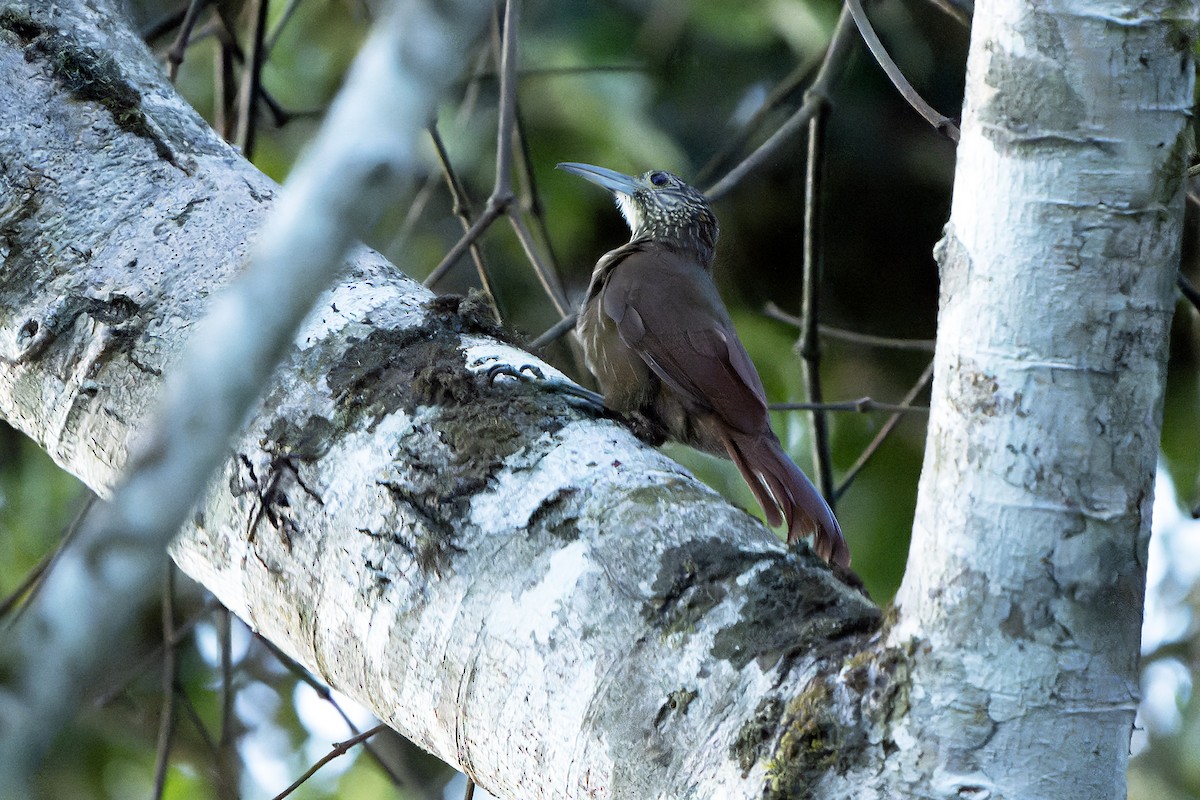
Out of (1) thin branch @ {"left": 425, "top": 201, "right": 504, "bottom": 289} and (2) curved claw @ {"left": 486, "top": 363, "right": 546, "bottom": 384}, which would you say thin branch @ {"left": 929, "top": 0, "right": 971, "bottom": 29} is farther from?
(2) curved claw @ {"left": 486, "top": 363, "right": 546, "bottom": 384}

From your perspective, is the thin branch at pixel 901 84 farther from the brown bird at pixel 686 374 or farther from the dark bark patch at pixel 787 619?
the dark bark patch at pixel 787 619

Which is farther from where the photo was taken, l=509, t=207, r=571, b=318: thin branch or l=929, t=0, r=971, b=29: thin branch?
→ l=509, t=207, r=571, b=318: thin branch

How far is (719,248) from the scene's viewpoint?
169 inches

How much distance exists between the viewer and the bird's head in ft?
11.1

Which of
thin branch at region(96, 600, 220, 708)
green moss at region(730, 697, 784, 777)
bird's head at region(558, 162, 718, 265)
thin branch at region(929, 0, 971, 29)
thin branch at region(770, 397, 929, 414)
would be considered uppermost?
thin branch at region(929, 0, 971, 29)

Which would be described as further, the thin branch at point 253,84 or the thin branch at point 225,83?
the thin branch at point 225,83

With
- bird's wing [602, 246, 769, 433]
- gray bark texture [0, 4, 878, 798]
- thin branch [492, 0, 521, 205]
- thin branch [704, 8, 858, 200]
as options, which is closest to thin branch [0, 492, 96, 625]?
gray bark texture [0, 4, 878, 798]

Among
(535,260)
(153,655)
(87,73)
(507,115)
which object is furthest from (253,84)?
(153,655)

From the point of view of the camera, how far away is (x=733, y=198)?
14.3 feet

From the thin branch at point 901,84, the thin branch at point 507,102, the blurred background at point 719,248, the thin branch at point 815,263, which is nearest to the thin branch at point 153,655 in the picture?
the blurred background at point 719,248

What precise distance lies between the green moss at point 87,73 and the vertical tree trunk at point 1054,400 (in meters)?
1.26

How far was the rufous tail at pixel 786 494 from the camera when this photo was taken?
2.13 m

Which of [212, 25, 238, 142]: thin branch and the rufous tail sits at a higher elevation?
[212, 25, 238, 142]: thin branch

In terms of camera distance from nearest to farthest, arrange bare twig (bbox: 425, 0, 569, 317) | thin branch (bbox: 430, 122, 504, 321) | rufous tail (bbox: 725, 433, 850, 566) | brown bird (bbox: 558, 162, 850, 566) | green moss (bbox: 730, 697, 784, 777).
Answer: green moss (bbox: 730, 697, 784, 777) < rufous tail (bbox: 725, 433, 850, 566) < brown bird (bbox: 558, 162, 850, 566) < bare twig (bbox: 425, 0, 569, 317) < thin branch (bbox: 430, 122, 504, 321)
